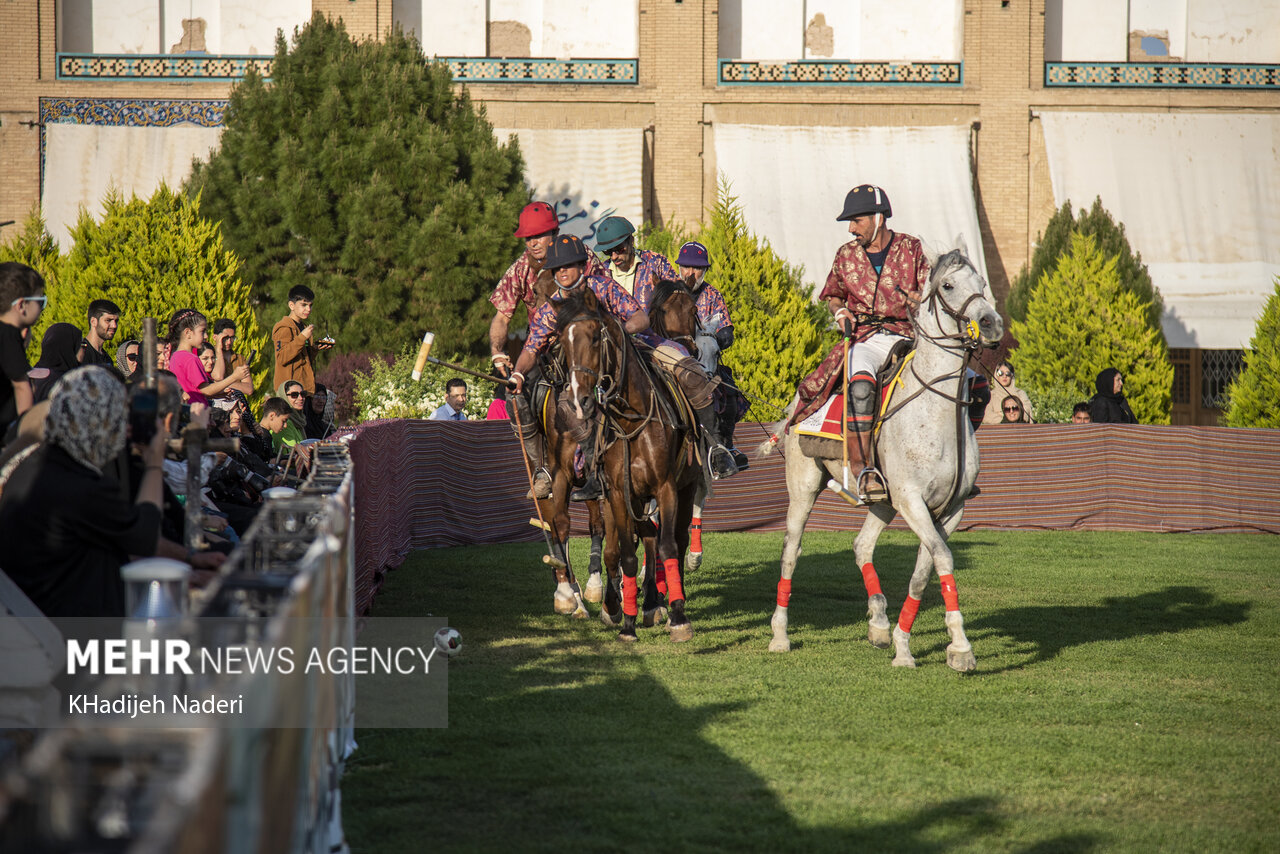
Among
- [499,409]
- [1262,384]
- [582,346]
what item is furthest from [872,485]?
[1262,384]

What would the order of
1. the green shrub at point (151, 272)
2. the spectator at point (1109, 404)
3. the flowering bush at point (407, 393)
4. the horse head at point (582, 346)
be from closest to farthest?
the horse head at point (582, 346), the flowering bush at point (407, 393), the spectator at point (1109, 404), the green shrub at point (151, 272)

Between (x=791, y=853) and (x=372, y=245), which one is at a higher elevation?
(x=372, y=245)

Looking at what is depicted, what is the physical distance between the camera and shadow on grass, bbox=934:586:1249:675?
32.9ft

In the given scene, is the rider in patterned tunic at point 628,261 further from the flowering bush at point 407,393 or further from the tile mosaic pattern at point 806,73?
the tile mosaic pattern at point 806,73

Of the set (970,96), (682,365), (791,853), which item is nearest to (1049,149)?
(970,96)

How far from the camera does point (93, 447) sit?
4707 mm

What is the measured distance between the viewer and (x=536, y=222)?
11.0 meters

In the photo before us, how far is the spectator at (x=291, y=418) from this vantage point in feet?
37.6

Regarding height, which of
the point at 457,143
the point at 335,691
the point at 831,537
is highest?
the point at 457,143

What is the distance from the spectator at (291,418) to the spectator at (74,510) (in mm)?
6045

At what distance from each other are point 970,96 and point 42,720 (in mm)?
29600

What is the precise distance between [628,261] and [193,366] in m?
3.62

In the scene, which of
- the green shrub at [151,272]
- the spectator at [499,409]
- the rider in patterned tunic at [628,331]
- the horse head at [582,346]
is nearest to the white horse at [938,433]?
the rider in patterned tunic at [628,331]

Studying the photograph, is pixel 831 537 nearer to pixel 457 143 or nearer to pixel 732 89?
pixel 457 143
